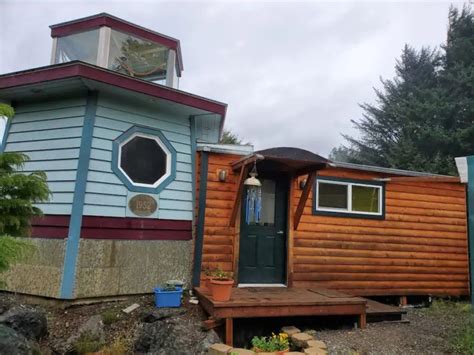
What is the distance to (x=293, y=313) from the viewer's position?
4.27 meters

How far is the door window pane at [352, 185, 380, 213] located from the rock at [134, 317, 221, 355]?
366 cm

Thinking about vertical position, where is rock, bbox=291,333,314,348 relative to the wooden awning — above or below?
below

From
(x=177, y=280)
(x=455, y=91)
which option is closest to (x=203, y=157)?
(x=177, y=280)

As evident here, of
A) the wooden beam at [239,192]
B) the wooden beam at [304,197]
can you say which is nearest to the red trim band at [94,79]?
the wooden beam at [239,192]

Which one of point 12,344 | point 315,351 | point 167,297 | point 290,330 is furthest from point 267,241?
point 12,344

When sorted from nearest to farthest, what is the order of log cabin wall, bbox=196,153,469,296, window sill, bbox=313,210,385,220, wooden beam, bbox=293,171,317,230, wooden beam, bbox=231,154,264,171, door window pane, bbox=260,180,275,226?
wooden beam, bbox=231,154,264,171 → wooden beam, bbox=293,171,317,230 → log cabin wall, bbox=196,153,469,296 → door window pane, bbox=260,180,275,226 → window sill, bbox=313,210,385,220

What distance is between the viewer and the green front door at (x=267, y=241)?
555cm

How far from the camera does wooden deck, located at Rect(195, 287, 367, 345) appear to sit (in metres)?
4.00

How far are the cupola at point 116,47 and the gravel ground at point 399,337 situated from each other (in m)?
4.53

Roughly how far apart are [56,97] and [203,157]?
2225mm

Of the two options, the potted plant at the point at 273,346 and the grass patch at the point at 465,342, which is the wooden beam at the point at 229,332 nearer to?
the potted plant at the point at 273,346

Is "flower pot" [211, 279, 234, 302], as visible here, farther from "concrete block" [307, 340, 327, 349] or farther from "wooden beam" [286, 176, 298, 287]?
"wooden beam" [286, 176, 298, 287]

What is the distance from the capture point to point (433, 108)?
53.5ft

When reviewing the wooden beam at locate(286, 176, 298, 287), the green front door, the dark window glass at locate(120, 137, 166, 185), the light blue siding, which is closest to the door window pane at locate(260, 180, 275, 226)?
the green front door
